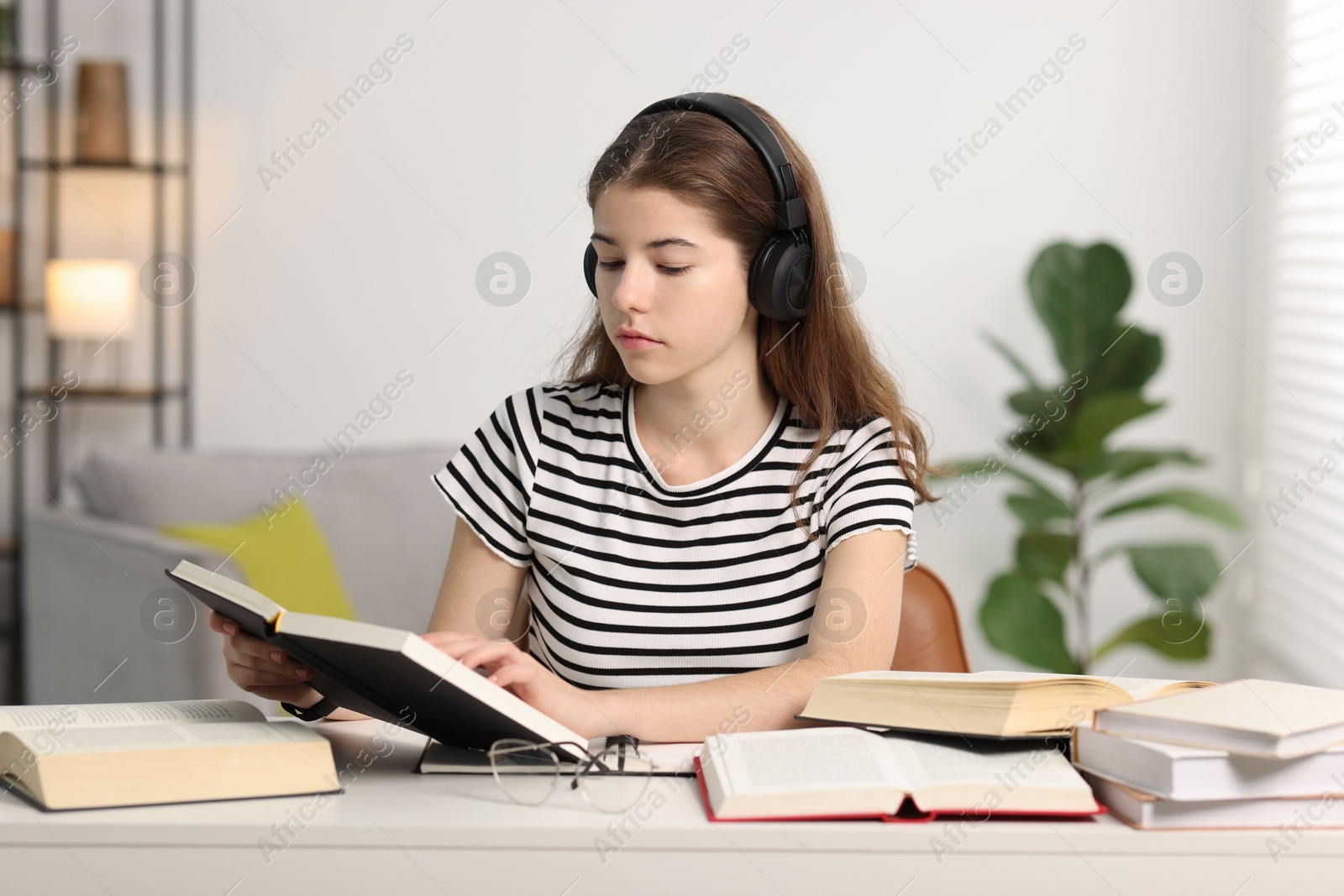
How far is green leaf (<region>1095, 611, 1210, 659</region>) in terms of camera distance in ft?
8.91

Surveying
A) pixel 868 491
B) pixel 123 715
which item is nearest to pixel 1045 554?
pixel 868 491

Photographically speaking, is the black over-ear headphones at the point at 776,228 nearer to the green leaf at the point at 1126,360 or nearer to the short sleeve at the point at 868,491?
the short sleeve at the point at 868,491

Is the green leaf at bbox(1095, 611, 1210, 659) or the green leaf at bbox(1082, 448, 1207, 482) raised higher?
the green leaf at bbox(1082, 448, 1207, 482)

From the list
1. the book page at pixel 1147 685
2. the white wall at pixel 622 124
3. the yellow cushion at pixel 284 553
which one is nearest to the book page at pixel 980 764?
the book page at pixel 1147 685

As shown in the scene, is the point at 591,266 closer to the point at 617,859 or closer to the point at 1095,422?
the point at 617,859

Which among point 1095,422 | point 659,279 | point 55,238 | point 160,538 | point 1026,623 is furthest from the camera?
point 55,238

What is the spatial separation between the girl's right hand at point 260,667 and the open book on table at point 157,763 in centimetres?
10

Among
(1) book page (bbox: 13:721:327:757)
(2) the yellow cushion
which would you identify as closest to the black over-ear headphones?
(1) book page (bbox: 13:721:327:757)

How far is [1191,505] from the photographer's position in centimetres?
262

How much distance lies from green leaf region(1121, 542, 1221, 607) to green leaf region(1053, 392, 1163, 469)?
Result: 246mm

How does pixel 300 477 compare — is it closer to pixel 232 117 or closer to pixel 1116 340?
pixel 232 117

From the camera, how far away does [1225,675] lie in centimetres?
305

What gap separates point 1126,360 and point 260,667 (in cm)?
223

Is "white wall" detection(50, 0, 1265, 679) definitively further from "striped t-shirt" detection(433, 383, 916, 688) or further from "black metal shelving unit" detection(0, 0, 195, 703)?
"striped t-shirt" detection(433, 383, 916, 688)
